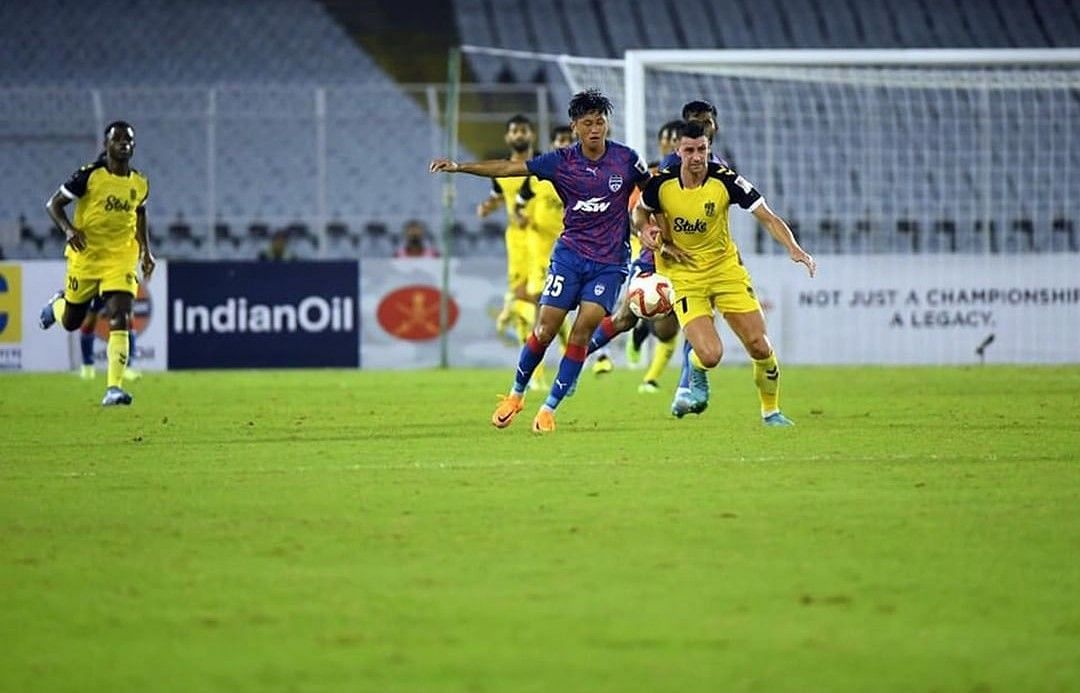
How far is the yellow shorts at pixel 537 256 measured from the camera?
19.1 metres

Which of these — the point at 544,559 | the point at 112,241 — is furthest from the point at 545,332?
the point at 544,559

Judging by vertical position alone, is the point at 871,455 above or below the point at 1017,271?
below

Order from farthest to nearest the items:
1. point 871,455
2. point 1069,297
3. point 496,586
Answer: point 1069,297 → point 871,455 → point 496,586

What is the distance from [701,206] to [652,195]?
32 centimetres

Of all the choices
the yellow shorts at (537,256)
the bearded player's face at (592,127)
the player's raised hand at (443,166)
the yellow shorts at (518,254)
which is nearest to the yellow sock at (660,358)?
the yellow shorts at (537,256)

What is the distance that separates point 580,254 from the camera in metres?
12.1

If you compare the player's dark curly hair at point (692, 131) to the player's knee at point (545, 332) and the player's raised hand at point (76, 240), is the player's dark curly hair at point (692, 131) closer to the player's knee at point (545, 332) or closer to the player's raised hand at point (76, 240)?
the player's knee at point (545, 332)

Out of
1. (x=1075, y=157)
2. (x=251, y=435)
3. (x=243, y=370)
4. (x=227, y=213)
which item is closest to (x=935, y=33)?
(x=1075, y=157)

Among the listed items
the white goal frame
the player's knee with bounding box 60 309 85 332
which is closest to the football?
Result: the player's knee with bounding box 60 309 85 332

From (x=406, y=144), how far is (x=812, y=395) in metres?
12.7

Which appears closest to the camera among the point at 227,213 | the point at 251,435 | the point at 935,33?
the point at 251,435

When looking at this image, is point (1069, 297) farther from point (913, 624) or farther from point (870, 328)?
point (913, 624)

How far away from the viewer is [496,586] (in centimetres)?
590

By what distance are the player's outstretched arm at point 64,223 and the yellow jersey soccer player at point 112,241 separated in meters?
0.01
